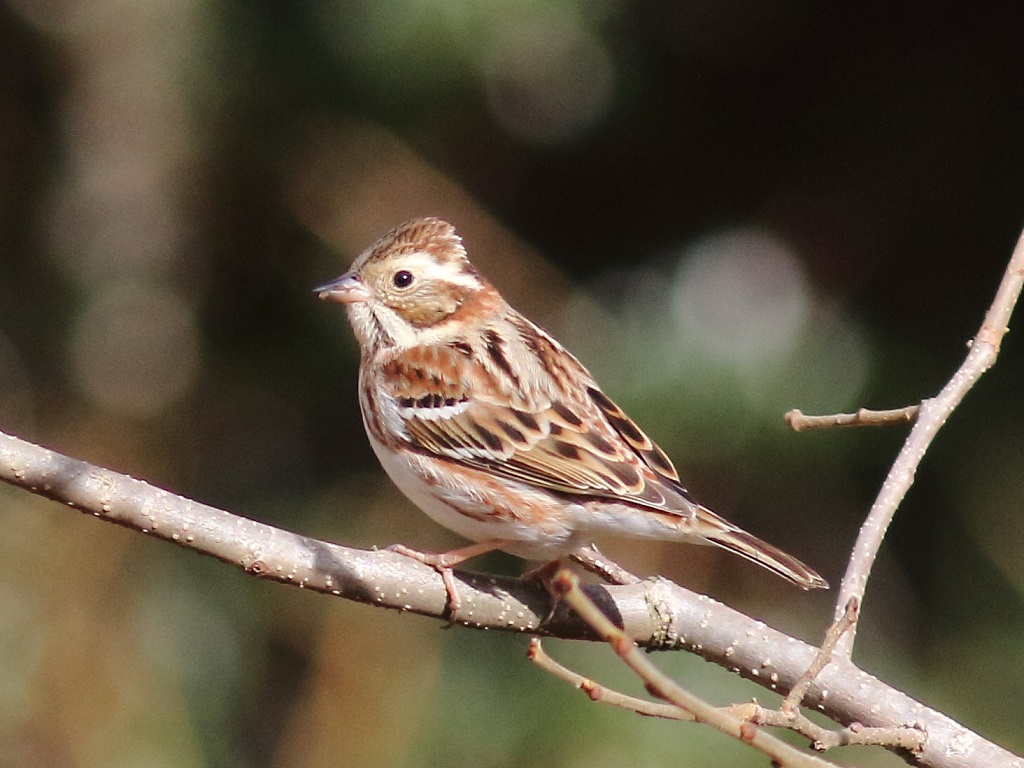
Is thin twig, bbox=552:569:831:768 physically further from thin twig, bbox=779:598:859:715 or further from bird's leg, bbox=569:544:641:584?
bird's leg, bbox=569:544:641:584

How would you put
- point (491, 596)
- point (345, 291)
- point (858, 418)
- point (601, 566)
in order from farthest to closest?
point (345, 291) < point (601, 566) < point (491, 596) < point (858, 418)

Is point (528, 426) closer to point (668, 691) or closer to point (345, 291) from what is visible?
point (345, 291)

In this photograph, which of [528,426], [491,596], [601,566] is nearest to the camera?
[491,596]

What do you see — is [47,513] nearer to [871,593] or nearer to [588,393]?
[588,393]

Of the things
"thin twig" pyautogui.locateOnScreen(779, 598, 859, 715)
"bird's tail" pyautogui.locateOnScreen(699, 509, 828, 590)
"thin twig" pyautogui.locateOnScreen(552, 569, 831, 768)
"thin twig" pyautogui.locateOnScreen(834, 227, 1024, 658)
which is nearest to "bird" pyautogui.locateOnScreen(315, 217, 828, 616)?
"bird's tail" pyautogui.locateOnScreen(699, 509, 828, 590)

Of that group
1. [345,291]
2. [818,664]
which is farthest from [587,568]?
[818,664]

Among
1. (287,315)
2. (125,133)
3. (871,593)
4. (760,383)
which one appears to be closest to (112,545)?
(287,315)

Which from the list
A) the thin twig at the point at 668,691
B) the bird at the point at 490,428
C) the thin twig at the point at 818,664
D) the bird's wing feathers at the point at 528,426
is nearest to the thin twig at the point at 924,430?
the thin twig at the point at 818,664
